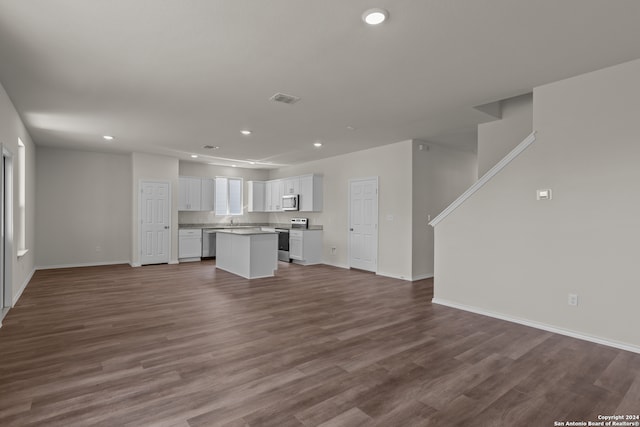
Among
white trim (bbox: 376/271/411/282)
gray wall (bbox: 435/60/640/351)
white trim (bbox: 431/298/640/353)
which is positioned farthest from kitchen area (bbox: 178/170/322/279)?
gray wall (bbox: 435/60/640/351)

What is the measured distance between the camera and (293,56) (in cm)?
305

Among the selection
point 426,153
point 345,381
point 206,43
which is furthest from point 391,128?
point 345,381

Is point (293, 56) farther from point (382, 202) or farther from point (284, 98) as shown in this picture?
point (382, 202)

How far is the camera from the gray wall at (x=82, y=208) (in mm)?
7520

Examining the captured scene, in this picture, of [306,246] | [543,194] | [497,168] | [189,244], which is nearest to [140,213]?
[189,244]

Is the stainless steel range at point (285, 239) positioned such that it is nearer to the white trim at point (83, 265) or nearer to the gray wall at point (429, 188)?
the gray wall at point (429, 188)

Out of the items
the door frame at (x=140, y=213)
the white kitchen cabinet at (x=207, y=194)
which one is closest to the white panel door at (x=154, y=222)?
the door frame at (x=140, y=213)

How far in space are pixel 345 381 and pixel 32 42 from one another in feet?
12.3

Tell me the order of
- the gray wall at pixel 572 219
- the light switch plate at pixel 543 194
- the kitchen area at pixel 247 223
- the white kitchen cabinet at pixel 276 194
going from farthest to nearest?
the white kitchen cabinet at pixel 276 194, the kitchen area at pixel 247 223, the light switch plate at pixel 543 194, the gray wall at pixel 572 219

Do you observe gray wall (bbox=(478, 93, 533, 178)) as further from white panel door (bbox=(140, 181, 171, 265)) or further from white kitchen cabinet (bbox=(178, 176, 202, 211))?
white kitchen cabinet (bbox=(178, 176, 202, 211))

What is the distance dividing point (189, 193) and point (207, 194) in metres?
0.52

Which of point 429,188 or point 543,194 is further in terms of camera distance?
point 429,188

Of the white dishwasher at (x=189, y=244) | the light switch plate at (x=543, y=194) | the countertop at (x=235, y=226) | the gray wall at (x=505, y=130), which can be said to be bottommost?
A: the white dishwasher at (x=189, y=244)

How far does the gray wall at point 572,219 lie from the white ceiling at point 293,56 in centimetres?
40
